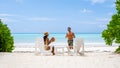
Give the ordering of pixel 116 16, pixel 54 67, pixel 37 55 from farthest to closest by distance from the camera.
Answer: pixel 116 16, pixel 37 55, pixel 54 67

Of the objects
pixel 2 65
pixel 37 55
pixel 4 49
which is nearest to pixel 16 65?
pixel 2 65

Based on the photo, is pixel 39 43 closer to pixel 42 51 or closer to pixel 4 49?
pixel 42 51

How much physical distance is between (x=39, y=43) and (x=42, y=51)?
46 centimetres

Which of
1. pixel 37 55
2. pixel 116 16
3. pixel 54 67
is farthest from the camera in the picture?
pixel 116 16

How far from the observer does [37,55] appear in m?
22.7

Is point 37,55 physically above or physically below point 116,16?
below

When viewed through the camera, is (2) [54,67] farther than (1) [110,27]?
No

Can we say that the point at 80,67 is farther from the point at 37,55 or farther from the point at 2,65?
the point at 37,55

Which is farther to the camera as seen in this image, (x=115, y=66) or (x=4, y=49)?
(x=4, y=49)

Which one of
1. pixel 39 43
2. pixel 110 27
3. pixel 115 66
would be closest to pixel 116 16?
pixel 110 27

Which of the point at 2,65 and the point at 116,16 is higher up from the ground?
the point at 116,16

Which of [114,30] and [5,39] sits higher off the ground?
[114,30]

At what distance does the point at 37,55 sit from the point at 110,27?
5318 millimetres

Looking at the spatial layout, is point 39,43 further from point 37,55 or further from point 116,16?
point 116,16
